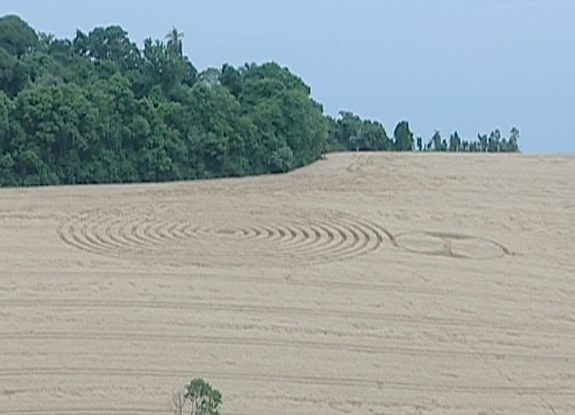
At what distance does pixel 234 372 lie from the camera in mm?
8578

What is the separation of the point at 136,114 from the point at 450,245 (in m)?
7.22

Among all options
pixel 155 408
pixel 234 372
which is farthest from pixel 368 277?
pixel 155 408

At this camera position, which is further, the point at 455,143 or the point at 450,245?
the point at 455,143

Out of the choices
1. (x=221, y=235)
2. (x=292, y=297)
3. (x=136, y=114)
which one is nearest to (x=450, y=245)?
(x=221, y=235)

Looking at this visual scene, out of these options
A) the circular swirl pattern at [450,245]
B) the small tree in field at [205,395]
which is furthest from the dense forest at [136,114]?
the small tree in field at [205,395]

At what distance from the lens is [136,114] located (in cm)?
1789

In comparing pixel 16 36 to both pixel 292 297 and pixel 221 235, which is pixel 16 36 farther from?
pixel 292 297

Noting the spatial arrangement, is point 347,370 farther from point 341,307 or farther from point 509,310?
point 509,310

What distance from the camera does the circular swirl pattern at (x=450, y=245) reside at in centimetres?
1292

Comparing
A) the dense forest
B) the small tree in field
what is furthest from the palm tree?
the small tree in field

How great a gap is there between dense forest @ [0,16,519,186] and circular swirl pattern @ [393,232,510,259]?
17.7ft

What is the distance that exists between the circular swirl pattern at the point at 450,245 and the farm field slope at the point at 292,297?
0.15 ft

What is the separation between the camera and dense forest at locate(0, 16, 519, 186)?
1677 cm

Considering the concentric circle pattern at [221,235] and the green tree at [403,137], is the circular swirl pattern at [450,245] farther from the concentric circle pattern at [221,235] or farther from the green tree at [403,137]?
the green tree at [403,137]
